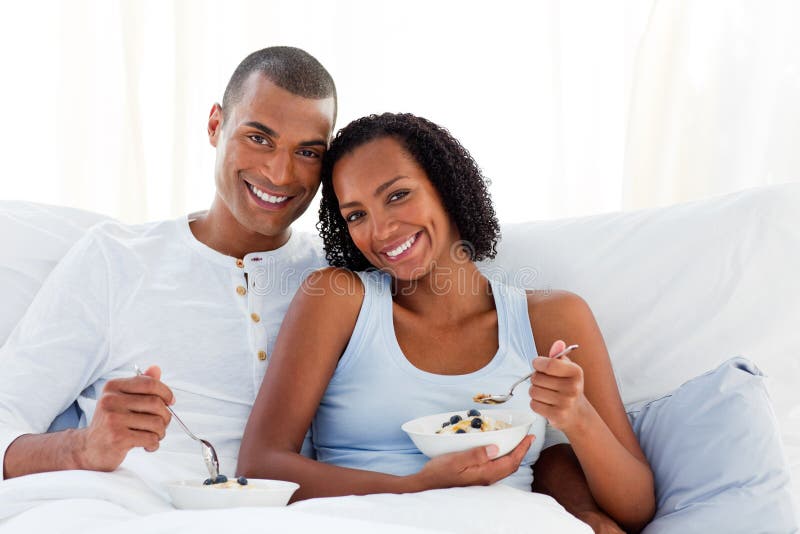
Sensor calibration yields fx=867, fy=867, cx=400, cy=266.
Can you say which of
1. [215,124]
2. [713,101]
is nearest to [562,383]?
[215,124]

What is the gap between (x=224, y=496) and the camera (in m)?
1.27

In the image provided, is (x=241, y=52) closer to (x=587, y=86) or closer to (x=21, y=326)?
(x=587, y=86)

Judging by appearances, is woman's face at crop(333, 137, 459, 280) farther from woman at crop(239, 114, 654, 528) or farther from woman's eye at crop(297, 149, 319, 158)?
woman's eye at crop(297, 149, 319, 158)

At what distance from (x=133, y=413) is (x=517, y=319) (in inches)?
31.9

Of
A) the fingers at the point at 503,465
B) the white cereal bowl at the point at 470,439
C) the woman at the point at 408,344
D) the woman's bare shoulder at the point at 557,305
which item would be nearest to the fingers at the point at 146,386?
the woman at the point at 408,344

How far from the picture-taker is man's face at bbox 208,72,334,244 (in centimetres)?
191

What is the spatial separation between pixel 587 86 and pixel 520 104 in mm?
231

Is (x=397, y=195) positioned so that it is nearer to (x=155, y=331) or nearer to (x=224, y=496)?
(x=155, y=331)

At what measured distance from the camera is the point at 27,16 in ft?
10.5

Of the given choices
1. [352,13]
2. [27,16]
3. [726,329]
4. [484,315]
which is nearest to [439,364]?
[484,315]

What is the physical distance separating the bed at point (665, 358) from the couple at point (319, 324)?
107 millimetres

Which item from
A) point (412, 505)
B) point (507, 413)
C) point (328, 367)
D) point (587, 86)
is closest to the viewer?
point (412, 505)

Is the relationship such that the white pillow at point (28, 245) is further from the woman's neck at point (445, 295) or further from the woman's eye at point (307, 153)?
the woman's neck at point (445, 295)

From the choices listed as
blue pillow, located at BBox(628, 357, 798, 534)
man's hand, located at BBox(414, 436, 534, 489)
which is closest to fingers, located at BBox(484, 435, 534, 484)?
man's hand, located at BBox(414, 436, 534, 489)
